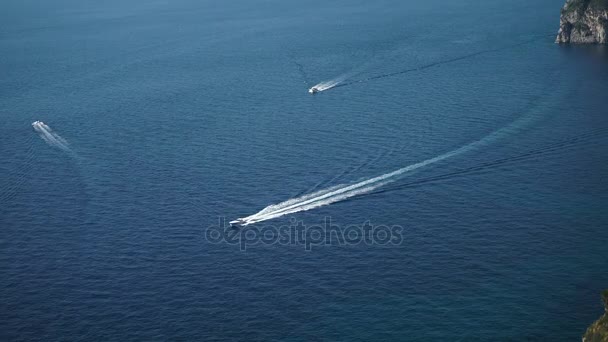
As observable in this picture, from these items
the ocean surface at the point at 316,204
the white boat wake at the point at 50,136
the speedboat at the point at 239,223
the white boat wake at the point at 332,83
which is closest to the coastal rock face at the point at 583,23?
the ocean surface at the point at 316,204

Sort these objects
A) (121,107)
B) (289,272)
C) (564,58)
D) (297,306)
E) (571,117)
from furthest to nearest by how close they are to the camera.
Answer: (564,58) < (121,107) < (571,117) < (289,272) < (297,306)

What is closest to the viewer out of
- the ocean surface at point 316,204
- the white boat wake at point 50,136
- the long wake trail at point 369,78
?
the ocean surface at point 316,204

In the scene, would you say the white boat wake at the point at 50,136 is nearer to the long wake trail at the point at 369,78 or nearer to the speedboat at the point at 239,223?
the speedboat at the point at 239,223

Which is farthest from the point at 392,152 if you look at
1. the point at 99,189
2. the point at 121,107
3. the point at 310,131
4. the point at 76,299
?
the point at 121,107

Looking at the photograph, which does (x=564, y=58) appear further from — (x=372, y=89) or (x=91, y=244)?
(x=91, y=244)

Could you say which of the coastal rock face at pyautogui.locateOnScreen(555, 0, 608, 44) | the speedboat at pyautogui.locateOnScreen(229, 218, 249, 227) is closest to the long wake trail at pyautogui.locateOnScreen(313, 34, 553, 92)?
the coastal rock face at pyautogui.locateOnScreen(555, 0, 608, 44)

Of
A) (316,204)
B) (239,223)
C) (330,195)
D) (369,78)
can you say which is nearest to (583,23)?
(369,78)

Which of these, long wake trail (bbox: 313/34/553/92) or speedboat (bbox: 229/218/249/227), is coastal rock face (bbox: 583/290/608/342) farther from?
long wake trail (bbox: 313/34/553/92)
